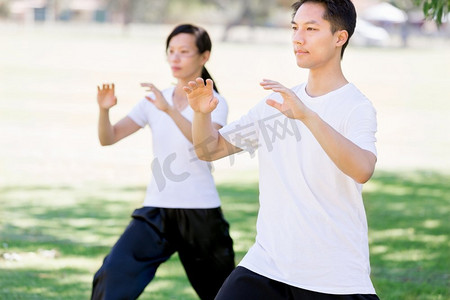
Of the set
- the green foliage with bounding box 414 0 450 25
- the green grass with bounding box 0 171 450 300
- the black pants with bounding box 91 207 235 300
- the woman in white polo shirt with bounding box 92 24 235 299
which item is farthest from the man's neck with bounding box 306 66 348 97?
the green grass with bounding box 0 171 450 300

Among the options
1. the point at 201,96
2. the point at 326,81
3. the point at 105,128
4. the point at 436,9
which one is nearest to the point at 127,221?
the point at 105,128

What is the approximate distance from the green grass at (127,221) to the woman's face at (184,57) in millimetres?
1924

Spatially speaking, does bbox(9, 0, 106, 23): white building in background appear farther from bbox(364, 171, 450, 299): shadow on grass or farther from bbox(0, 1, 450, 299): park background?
bbox(364, 171, 450, 299): shadow on grass

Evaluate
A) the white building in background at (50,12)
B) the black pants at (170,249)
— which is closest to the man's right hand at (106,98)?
the black pants at (170,249)

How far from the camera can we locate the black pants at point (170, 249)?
4672mm

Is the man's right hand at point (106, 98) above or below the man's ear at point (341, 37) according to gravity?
below

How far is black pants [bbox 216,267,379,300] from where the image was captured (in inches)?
132

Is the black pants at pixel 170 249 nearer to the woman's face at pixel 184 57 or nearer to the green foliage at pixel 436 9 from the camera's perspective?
the woman's face at pixel 184 57

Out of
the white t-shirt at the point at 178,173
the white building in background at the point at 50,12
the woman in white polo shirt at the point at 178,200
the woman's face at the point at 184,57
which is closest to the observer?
the woman in white polo shirt at the point at 178,200

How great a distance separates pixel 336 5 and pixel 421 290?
3.69 m

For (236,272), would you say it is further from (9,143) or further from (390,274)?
(9,143)

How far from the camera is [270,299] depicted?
11.2 ft

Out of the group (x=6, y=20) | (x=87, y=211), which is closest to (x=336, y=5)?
(x=87, y=211)

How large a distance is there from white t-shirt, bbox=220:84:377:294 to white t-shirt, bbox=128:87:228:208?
4.95 feet
